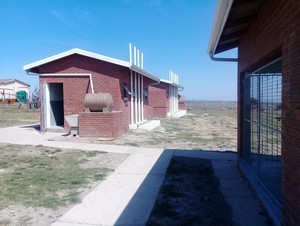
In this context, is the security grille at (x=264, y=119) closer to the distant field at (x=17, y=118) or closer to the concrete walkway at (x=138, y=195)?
the concrete walkway at (x=138, y=195)

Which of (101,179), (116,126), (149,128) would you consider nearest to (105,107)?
(116,126)

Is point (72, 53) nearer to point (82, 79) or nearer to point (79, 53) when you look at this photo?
point (79, 53)

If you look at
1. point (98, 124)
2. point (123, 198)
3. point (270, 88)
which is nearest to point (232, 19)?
point (270, 88)

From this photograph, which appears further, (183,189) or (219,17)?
(183,189)

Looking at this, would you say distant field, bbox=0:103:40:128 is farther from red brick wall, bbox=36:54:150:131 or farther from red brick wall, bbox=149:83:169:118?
red brick wall, bbox=149:83:169:118

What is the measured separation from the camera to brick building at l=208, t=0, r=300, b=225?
3.10m

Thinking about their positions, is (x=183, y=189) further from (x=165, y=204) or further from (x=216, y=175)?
(x=216, y=175)

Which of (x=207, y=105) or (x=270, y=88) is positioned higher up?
(x=270, y=88)

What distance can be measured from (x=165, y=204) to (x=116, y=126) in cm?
771

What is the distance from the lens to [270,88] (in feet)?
14.9

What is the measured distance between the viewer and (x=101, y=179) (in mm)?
6219

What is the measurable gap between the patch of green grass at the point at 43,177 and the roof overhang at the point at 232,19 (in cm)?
352

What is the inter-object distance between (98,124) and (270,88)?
27.6ft

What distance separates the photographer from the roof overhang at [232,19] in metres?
4.12
